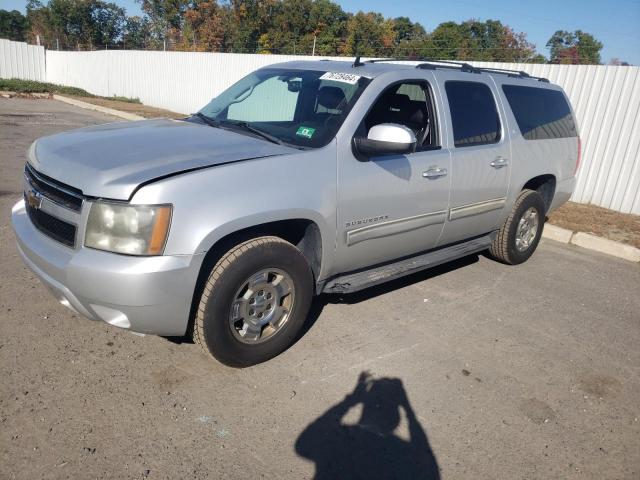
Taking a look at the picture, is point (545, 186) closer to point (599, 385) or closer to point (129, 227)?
point (599, 385)

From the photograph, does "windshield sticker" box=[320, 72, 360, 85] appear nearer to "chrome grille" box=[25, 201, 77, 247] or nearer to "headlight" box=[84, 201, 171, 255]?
"headlight" box=[84, 201, 171, 255]

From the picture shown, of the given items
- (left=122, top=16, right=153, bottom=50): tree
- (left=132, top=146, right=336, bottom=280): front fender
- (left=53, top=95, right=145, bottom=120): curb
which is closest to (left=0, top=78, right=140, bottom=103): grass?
(left=53, top=95, right=145, bottom=120): curb

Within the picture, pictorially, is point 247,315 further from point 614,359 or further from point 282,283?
point 614,359

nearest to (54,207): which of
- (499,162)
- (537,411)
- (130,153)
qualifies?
(130,153)

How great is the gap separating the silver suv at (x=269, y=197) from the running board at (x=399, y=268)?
1 cm

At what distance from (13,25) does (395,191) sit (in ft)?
319

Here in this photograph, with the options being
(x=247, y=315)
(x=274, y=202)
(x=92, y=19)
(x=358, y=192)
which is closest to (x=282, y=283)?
(x=247, y=315)

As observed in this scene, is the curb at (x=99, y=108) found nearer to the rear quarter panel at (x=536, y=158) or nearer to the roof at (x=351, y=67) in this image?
the roof at (x=351, y=67)

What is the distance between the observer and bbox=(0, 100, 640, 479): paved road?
255 centimetres

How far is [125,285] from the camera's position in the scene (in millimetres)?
2660

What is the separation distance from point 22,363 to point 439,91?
358 cm

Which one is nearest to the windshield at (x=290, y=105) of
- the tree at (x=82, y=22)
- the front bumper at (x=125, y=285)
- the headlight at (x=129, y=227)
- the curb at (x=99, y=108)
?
the headlight at (x=129, y=227)

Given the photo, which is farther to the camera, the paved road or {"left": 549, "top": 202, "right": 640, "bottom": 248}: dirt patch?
{"left": 549, "top": 202, "right": 640, "bottom": 248}: dirt patch

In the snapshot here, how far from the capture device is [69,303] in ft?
9.64
